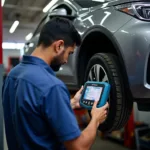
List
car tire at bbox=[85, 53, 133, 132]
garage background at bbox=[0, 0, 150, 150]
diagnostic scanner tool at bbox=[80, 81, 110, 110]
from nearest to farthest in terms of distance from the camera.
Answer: diagnostic scanner tool at bbox=[80, 81, 110, 110], car tire at bbox=[85, 53, 133, 132], garage background at bbox=[0, 0, 150, 150]

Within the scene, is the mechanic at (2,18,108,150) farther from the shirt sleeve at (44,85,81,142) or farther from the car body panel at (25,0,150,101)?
the car body panel at (25,0,150,101)

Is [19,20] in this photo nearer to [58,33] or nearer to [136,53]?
[136,53]

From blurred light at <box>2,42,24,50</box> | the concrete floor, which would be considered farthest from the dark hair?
blurred light at <box>2,42,24,50</box>

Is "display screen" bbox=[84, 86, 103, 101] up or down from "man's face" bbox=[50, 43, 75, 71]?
down

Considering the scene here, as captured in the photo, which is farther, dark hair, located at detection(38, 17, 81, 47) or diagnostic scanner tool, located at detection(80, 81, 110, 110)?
diagnostic scanner tool, located at detection(80, 81, 110, 110)

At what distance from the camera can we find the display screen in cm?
129

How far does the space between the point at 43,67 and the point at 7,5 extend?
29.0ft

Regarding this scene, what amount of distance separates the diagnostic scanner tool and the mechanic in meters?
0.13

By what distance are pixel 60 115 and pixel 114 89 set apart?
2.42ft

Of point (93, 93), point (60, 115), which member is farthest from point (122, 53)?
point (60, 115)

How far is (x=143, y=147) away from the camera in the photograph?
12.9 ft

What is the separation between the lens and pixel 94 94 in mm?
1313

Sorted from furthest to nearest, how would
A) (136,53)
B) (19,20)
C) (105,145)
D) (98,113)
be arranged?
(19,20) < (105,145) < (136,53) < (98,113)

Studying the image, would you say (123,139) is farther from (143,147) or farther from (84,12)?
(84,12)
